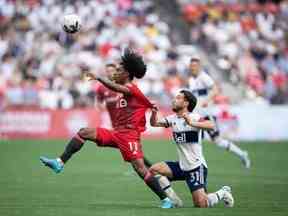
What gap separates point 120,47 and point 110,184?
56.1 feet

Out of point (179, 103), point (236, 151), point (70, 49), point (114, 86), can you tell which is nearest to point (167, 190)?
point (179, 103)

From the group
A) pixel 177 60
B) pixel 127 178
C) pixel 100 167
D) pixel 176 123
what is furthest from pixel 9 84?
pixel 176 123

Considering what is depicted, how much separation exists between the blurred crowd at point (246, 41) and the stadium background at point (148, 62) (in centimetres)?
4

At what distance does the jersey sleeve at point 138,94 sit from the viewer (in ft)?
46.1

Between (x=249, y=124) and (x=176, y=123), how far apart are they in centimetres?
1868

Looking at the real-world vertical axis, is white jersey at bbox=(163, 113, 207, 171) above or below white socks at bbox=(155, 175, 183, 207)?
above

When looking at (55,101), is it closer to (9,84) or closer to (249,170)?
(9,84)

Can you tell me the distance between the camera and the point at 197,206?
13.8 metres

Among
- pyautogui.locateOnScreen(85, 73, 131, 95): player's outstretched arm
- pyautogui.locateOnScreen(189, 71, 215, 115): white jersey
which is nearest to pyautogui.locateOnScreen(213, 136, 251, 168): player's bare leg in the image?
pyautogui.locateOnScreen(189, 71, 215, 115): white jersey

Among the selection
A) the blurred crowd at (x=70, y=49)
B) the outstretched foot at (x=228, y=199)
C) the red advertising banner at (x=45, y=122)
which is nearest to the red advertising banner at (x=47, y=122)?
the red advertising banner at (x=45, y=122)

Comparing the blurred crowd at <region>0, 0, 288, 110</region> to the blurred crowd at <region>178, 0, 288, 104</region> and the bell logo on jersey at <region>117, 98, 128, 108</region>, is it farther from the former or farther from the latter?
the bell logo on jersey at <region>117, 98, 128, 108</region>

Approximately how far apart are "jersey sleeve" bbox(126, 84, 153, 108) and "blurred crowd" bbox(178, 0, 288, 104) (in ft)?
69.1

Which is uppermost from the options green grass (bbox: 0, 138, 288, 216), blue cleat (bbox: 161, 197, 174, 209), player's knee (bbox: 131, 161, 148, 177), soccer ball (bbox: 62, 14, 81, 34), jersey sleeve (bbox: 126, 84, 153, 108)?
soccer ball (bbox: 62, 14, 81, 34)

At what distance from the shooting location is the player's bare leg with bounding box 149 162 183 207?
13867 mm
